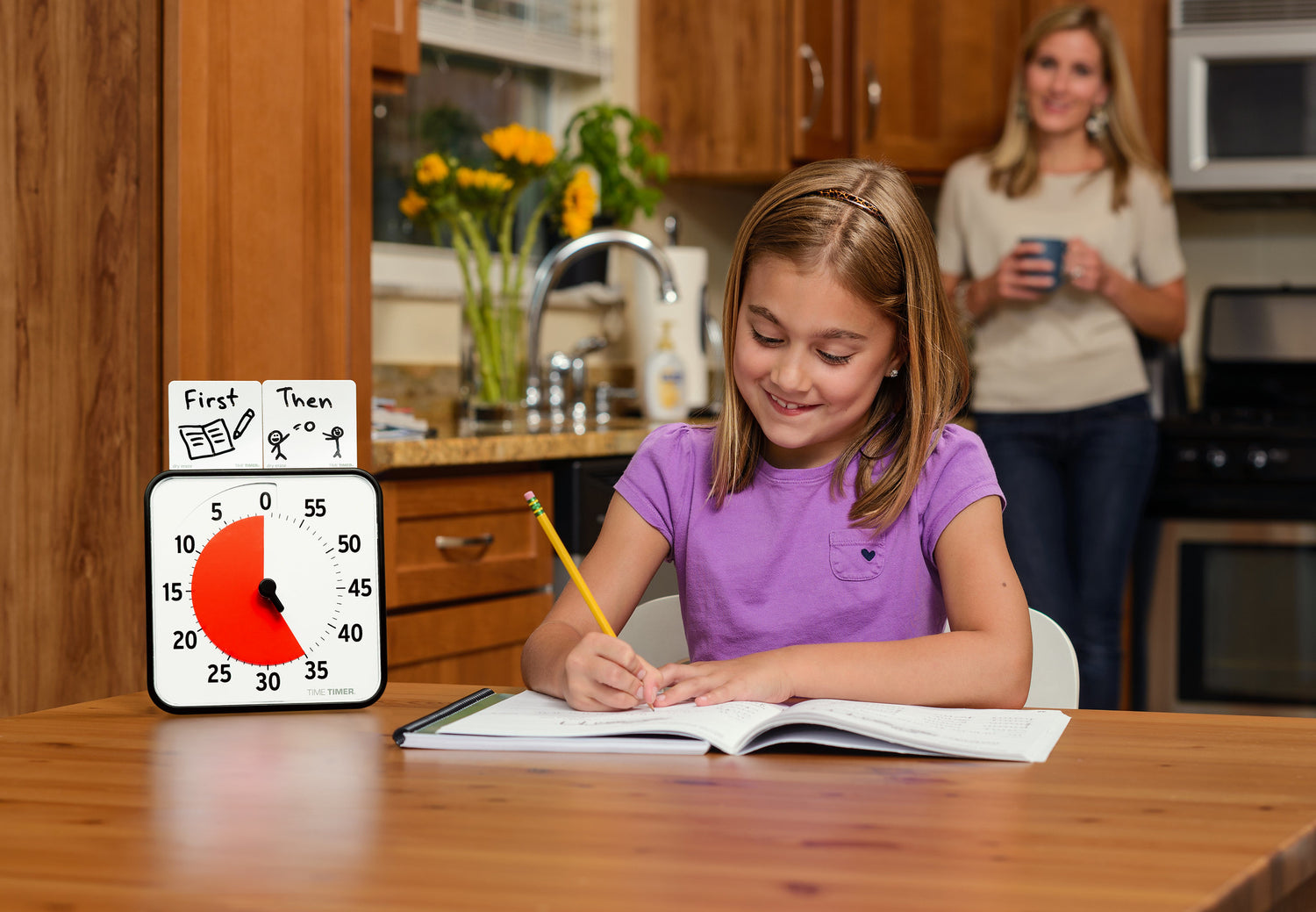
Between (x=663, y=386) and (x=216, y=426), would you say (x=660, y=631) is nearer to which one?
(x=216, y=426)

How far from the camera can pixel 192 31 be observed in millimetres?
1665

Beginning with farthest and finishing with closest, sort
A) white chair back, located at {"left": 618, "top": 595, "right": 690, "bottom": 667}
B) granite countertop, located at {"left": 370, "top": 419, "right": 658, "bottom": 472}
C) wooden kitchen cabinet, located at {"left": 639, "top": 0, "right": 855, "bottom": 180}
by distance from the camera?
1. wooden kitchen cabinet, located at {"left": 639, "top": 0, "right": 855, "bottom": 180}
2. granite countertop, located at {"left": 370, "top": 419, "right": 658, "bottom": 472}
3. white chair back, located at {"left": 618, "top": 595, "right": 690, "bottom": 667}

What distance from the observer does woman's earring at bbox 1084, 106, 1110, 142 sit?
2758mm

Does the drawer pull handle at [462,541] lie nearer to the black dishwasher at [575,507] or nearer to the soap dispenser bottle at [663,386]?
the black dishwasher at [575,507]

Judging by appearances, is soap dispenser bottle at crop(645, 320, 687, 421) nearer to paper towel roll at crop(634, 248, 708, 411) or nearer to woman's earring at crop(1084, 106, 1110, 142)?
paper towel roll at crop(634, 248, 708, 411)

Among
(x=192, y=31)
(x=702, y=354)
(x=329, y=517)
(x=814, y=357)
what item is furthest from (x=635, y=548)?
(x=702, y=354)

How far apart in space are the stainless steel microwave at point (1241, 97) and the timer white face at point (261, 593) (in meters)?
2.68

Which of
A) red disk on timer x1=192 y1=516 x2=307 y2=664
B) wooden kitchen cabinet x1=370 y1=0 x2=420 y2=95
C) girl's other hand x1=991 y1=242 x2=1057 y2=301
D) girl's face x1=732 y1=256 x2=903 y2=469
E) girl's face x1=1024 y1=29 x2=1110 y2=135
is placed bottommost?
red disk on timer x1=192 y1=516 x2=307 y2=664

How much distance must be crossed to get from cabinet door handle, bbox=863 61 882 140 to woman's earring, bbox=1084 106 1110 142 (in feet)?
2.15

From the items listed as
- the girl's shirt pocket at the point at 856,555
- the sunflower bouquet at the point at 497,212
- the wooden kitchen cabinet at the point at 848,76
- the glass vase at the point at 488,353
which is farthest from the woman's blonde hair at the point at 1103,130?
the girl's shirt pocket at the point at 856,555

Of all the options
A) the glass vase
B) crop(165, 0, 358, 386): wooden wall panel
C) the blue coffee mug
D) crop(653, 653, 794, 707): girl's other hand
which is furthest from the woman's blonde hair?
crop(653, 653, 794, 707): girl's other hand

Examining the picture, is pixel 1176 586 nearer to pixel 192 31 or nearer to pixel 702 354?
pixel 702 354

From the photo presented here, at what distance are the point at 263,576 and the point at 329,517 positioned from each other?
0.19 feet

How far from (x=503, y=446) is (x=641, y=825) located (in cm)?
151
